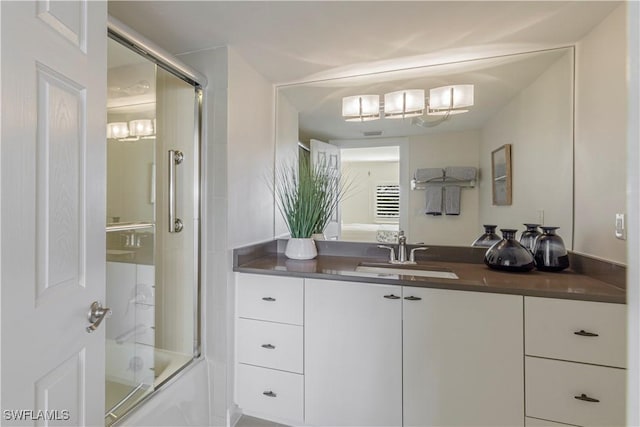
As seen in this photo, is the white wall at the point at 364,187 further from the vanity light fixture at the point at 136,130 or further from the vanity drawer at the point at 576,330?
the vanity light fixture at the point at 136,130

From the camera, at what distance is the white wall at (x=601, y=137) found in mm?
1299

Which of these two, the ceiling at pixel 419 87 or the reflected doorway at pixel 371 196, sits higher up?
the ceiling at pixel 419 87

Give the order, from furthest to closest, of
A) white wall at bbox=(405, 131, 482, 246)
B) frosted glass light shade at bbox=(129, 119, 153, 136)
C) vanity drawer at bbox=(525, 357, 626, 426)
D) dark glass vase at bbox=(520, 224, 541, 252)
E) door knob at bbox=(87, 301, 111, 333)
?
white wall at bbox=(405, 131, 482, 246) < frosted glass light shade at bbox=(129, 119, 153, 136) < dark glass vase at bbox=(520, 224, 541, 252) < vanity drawer at bbox=(525, 357, 626, 426) < door knob at bbox=(87, 301, 111, 333)

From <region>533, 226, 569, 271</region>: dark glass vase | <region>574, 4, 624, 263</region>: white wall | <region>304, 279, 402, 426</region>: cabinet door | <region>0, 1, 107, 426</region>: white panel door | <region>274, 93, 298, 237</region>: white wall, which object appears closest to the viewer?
<region>0, 1, 107, 426</region>: white panel door

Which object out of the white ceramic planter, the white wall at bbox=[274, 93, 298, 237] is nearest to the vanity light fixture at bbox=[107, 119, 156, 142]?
the white wall at bbox=[274, 93, 298, 237]

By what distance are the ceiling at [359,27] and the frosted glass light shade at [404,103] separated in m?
0.20

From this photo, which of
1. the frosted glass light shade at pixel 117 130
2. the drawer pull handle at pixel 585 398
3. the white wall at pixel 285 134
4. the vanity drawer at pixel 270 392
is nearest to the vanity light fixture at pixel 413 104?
the white wall at pixel 285 134

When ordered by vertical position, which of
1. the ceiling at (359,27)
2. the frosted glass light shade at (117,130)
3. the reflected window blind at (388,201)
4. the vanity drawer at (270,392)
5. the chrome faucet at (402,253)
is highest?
the ceiling at (359,27)

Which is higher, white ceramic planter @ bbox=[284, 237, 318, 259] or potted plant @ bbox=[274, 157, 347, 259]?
potted plant @ bbox=[274, 157, 347, 259]

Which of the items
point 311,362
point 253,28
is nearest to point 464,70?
point 253,28

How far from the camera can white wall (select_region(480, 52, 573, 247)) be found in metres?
1.65

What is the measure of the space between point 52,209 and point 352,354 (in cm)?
137

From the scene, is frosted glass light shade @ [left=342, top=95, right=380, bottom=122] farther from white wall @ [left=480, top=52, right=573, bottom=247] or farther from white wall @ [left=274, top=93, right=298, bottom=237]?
white wall @ [left=480, top=52, right=573, bottom=247]

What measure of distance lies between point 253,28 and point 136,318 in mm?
1861
